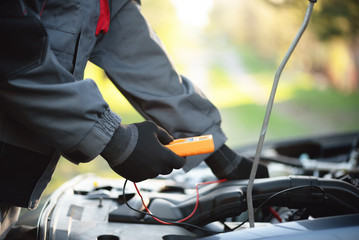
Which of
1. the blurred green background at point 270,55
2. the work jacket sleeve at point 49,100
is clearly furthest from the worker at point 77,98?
the blurred green background at point 270,55

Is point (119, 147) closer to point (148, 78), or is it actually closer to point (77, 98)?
point (77, 98)

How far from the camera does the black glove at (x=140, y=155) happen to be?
83cm

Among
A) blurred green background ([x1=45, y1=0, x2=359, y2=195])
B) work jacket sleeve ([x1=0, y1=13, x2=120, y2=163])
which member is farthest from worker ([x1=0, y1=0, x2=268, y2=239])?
blurred green background ([x1=45, y1=0, x2=359, y2=195])

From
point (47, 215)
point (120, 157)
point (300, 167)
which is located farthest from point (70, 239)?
point (300, 167)

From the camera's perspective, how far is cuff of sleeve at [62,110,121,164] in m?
0.78

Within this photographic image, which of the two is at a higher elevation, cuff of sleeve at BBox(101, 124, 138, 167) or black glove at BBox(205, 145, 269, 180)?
black glove at BBox(205, 145, 269, 180)

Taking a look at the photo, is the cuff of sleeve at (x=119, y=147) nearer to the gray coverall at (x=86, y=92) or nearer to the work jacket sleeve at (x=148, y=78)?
the gray coverall at (x=86, y=92)

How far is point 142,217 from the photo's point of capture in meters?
1.04

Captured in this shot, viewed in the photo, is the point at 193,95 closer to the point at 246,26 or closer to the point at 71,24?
the point at 71,24

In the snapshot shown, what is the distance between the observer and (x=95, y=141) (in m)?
0.79

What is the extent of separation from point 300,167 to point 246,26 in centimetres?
554

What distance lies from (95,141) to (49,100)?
0.39ft

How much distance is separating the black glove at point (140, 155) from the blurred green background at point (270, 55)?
5.17 metres

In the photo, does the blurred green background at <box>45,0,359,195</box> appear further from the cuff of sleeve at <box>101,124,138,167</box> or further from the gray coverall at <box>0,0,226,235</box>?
the cuff of sleeve at <box>101,124,138,167</box>
